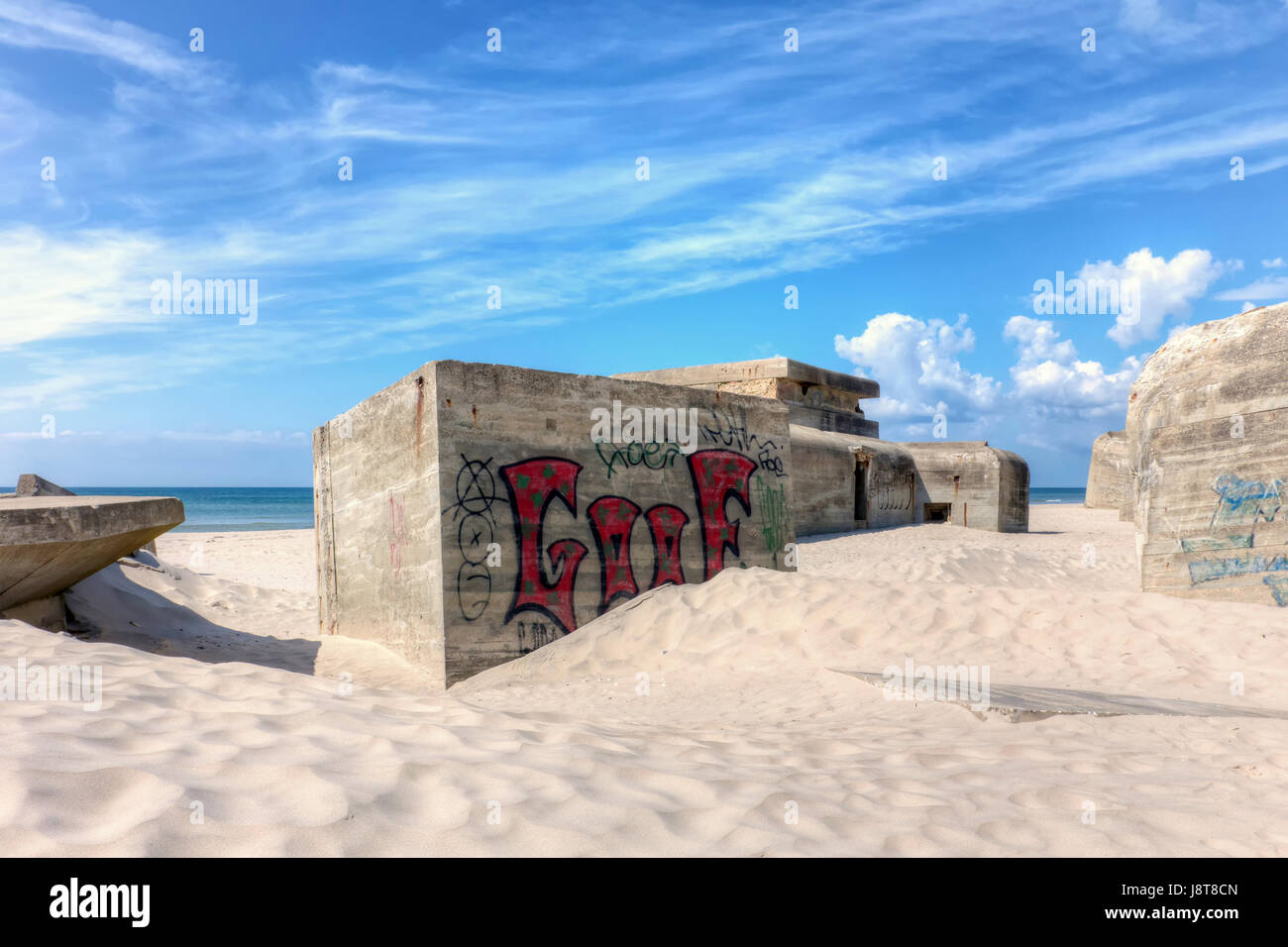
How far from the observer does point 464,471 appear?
22.3 ft

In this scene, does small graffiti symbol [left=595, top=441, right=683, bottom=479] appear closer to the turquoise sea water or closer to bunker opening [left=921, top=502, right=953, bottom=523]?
bunker opening [left=921, top=502, right=953, bottom=523]

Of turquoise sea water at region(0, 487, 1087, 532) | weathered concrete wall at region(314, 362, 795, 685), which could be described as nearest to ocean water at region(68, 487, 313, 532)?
turquoise sea water at region(0, 487, 1087, 532)

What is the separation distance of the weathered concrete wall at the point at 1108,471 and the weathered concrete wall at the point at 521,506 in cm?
2623

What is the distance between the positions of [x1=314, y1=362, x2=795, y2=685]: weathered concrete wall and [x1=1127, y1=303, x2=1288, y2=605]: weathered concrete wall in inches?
144

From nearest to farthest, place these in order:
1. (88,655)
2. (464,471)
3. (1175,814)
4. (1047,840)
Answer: (1047,840)
(1175,814)
(88,655)
(464,471)

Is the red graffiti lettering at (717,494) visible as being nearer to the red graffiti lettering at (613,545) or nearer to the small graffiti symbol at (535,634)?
the red graffiti lettering at (613,545)

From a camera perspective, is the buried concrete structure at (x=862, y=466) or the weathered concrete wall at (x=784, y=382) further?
the weathered concrete wall at (x=784, y=382)

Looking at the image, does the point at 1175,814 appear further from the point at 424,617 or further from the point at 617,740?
the point at 424,617

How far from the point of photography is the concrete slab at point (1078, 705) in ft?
14.5

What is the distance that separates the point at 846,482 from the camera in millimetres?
17609

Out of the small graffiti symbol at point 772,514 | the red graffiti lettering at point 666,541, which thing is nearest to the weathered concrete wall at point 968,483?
the small graffiti symbol at point 772,514

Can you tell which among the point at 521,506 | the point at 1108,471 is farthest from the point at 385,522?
the point at 1108,471
